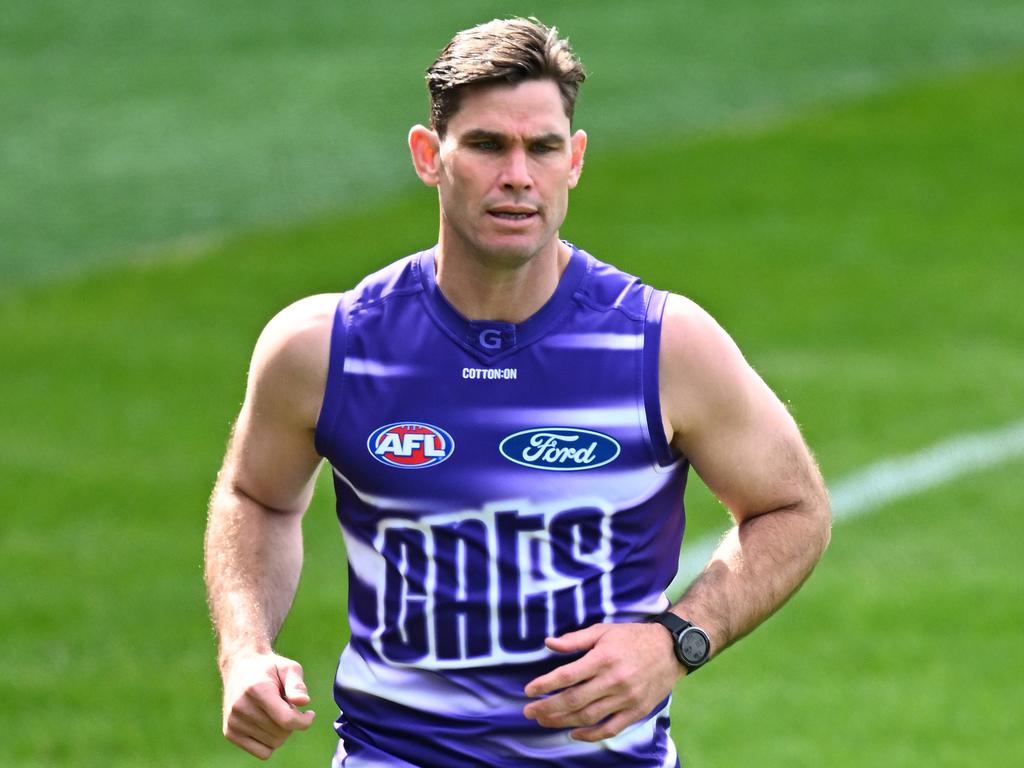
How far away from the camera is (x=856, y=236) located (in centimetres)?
1770

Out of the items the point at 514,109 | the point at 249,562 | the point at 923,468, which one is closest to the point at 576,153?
the point at 514,109

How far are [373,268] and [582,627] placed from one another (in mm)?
11578

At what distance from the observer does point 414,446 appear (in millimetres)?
5172

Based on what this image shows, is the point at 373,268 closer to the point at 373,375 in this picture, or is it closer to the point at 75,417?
the point at 75,417

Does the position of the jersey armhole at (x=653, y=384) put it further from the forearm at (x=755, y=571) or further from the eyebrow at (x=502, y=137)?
the eyebrow at (x=502, y=137)

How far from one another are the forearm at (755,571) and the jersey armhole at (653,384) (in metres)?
0.29

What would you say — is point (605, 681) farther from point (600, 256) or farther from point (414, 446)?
point (600, 256)

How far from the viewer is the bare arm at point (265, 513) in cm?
496

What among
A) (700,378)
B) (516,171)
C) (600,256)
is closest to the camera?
(516,171)

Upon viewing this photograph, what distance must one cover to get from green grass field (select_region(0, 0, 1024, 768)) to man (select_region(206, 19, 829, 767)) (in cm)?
426

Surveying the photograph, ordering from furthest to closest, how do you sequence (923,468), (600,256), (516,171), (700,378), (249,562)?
(600,256) < (923,468) < (249,562) < (700,378) < (516,171)

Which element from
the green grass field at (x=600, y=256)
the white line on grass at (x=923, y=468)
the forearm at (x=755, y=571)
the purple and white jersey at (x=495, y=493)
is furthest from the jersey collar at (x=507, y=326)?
the white line on grass at (x=923, y=468)

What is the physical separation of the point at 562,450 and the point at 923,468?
8.43 m

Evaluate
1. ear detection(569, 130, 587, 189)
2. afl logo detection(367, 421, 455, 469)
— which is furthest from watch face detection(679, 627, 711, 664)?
ear detection(569, 130, 587, 189)
